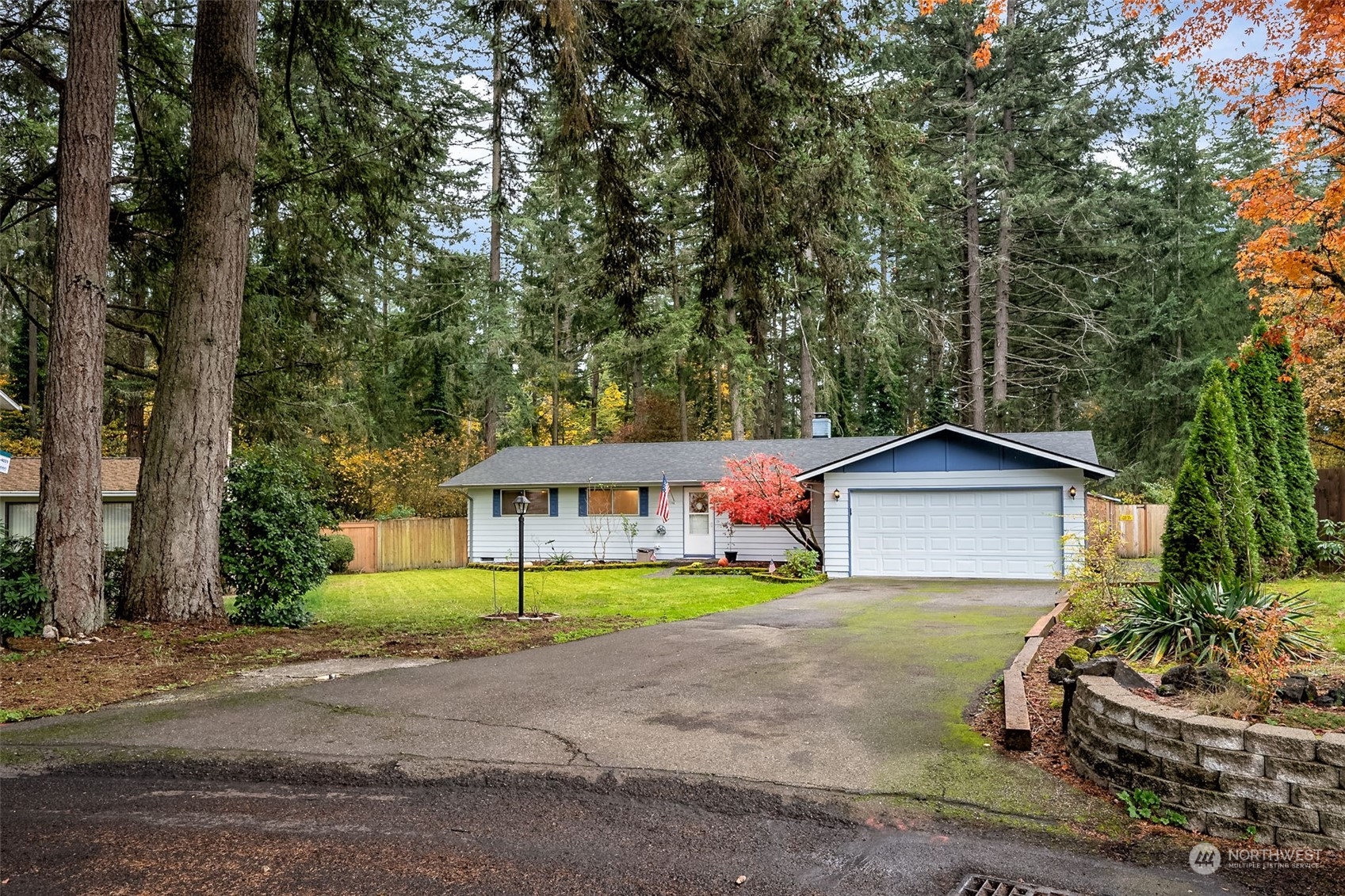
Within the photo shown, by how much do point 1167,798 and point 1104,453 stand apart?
2827 cm

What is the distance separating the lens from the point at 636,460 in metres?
22.8

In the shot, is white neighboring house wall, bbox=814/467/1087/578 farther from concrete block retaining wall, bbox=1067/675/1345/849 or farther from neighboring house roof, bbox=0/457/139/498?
neighboring house roof, bbox=0/457/139/498

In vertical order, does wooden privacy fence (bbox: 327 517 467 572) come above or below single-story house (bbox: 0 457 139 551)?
below

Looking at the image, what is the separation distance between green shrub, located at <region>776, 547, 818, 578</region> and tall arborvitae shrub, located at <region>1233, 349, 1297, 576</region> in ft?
24.9

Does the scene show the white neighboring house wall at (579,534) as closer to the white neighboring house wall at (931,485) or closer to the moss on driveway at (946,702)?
the white neighboring house wall at (931,485)

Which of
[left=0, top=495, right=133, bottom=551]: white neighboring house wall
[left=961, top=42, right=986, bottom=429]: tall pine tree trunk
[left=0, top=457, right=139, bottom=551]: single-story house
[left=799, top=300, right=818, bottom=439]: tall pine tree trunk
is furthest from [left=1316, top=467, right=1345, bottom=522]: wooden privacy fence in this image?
[left=0, top=495, right=133, bottom=551]: white neighboring house wall

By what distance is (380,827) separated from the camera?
142 inches

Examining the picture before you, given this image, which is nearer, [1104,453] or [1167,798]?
[1167,798]

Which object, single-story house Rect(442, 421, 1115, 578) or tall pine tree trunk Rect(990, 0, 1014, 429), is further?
tall pine tree trunk Rect(990, 0, 1014, 429)

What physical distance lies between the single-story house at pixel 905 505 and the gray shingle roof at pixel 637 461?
65 mm

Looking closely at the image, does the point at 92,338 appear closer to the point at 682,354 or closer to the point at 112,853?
the point at 112,853

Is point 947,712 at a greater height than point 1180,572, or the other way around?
point 1180,572

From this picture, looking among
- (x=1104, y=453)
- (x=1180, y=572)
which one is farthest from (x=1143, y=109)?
(x=1180, y=572)

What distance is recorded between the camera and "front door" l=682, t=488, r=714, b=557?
21.4 metres
